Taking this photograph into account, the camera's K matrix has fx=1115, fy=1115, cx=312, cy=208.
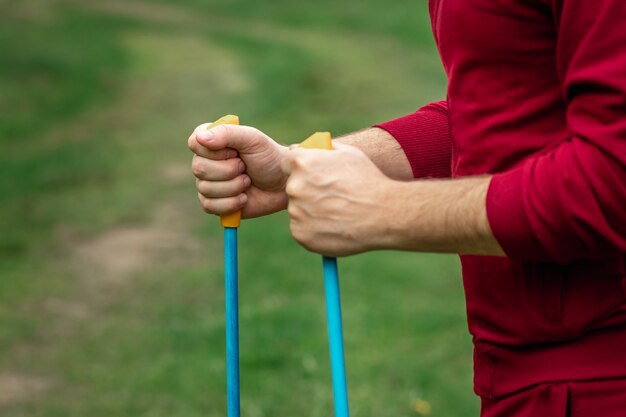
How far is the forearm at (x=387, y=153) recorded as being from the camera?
8.55ft

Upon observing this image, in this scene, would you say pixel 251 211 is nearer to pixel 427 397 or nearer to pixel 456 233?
pixel 456 233

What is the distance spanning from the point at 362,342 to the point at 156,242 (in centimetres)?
248

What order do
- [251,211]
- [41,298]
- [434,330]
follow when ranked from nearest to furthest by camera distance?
1. [251,211]
2. [434,330]
3. [41,298]

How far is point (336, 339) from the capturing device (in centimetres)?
210

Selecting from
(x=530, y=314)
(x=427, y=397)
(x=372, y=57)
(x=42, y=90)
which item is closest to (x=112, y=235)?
(x=427, y=397)

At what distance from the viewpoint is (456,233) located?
1.92 meters

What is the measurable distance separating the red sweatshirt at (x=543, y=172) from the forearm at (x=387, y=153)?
423 millimetres

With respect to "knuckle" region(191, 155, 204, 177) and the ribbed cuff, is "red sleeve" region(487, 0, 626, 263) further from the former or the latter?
"knuckle" region(191, 155, 204, 177)

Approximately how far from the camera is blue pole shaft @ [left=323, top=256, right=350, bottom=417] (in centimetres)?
210

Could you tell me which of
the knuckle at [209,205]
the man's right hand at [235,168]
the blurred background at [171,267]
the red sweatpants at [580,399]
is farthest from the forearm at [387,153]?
the blurred background at [171,267]

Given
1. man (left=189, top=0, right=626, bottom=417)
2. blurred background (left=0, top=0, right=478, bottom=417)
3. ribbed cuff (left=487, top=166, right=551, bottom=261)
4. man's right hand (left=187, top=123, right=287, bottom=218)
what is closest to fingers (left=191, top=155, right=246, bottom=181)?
man's right hand (left=187, top=123, right=287, bottom=218)

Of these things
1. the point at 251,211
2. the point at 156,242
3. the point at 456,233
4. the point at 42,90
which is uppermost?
the point at 42,90

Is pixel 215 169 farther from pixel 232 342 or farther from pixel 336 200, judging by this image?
pixel 336 200

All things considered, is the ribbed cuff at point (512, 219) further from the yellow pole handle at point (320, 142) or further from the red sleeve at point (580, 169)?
the yellow pole handle at point (320, 142)
